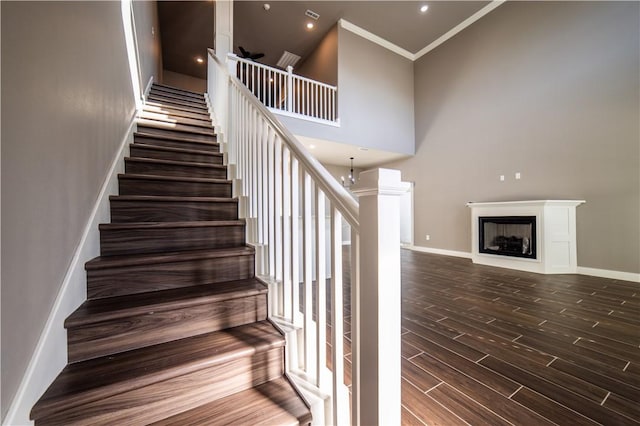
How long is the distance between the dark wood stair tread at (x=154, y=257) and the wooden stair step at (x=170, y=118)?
1936 millimetres

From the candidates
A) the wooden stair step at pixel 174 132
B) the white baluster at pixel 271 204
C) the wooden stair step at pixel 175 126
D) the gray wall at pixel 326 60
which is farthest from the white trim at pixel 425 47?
the white baluster at pixel 271 204

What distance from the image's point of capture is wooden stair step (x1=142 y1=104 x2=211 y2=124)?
295cm

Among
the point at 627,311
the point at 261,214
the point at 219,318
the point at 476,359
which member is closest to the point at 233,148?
the point at 261,214

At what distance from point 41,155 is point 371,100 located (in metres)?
5.74

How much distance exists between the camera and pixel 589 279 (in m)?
3.36

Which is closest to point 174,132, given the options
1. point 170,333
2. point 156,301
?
point 156,301

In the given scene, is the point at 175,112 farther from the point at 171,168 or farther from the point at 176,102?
the point at 171,168

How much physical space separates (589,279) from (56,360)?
506 centimetres

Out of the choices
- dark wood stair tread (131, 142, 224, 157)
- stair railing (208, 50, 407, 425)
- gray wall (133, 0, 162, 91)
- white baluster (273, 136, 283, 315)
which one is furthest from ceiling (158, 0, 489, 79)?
white baluster (273, 136, 283, 315)

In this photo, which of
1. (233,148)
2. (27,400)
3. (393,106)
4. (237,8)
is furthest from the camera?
(393,106)

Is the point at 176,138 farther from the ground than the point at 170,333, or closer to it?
farther from the ground

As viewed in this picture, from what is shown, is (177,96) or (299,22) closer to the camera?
(177,96)

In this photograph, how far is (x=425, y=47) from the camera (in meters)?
6.01

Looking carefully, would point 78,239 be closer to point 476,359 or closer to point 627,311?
point 476,359
